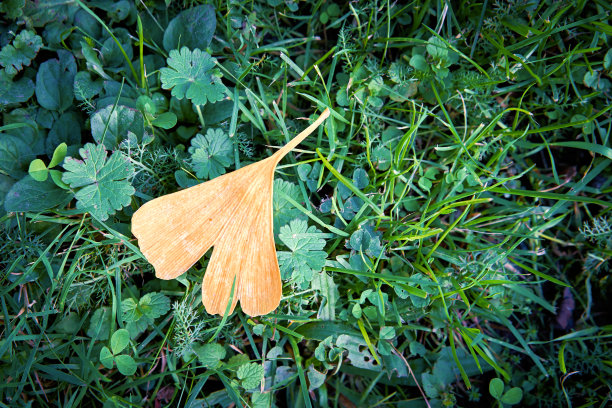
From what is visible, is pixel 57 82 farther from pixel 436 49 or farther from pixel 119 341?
pixel 436 49

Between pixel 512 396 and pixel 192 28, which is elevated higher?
pixel 192 28

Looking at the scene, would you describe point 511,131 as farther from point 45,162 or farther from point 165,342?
point 45,162

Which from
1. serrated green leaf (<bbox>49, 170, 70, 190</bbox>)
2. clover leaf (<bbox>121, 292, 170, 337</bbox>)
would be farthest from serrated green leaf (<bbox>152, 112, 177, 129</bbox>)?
clover leaf (<bbox>121, 292, 170, 337</bbox>)

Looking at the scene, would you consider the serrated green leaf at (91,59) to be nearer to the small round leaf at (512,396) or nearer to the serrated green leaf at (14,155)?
the serrated green leaf at (14,155)

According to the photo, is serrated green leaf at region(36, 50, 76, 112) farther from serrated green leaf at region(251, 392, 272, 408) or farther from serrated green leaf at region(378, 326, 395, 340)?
serrated green leaf at region(378, 326, 395, 340)

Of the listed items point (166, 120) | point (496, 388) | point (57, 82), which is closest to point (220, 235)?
point (166, 120)

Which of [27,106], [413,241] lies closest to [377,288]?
[413,241]
